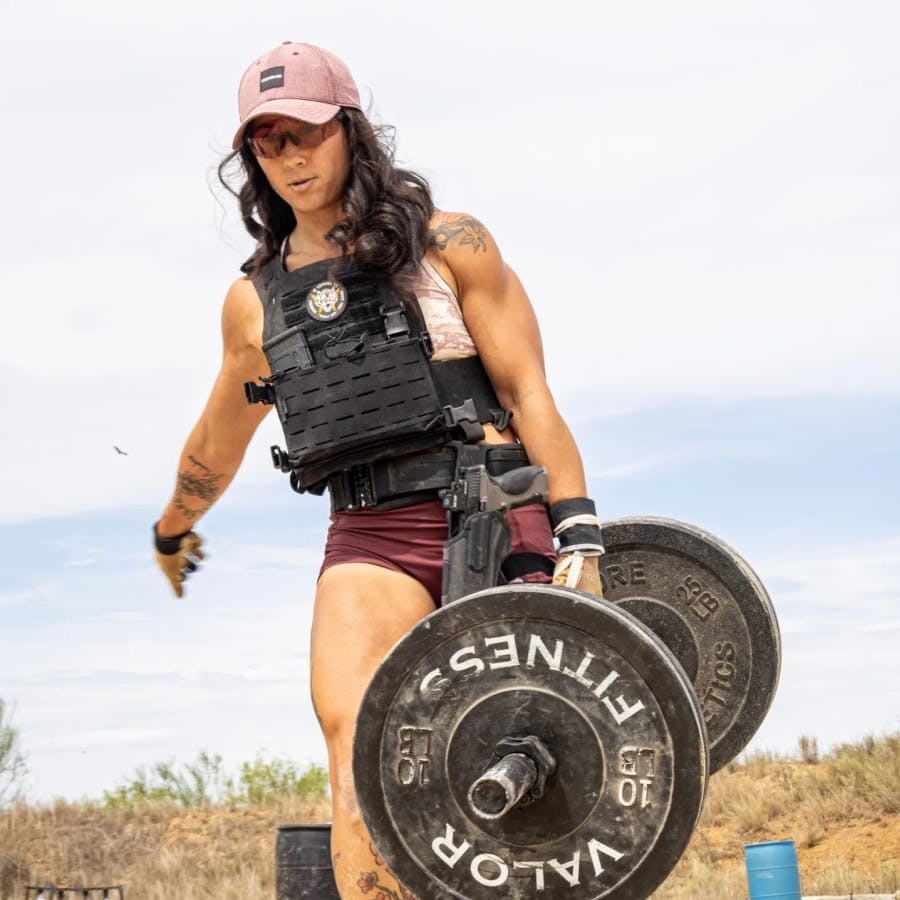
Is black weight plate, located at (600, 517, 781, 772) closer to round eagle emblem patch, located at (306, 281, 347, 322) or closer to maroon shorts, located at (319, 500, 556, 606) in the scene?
maroon shorts, located at (319, 500, 556, 606)

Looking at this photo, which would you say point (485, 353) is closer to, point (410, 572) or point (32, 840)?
point (410, 572)

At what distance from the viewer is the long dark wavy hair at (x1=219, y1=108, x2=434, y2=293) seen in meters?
4.64

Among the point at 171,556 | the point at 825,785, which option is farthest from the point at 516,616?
the point at 825,785

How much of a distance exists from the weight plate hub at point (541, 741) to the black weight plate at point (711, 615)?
177cm

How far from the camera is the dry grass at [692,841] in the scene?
→ 1100cm

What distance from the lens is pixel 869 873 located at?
1060 centimetres

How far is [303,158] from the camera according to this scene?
15.4ft

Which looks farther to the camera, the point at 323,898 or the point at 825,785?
the point at 825,785

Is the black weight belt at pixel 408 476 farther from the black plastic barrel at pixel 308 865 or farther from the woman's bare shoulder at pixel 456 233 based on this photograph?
the black plastic barrel at pixel 308 865

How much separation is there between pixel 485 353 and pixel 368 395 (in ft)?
1.39

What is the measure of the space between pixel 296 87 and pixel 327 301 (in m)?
0.71

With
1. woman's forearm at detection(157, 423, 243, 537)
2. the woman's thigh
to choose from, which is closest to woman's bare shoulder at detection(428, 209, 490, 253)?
the woman's thigh

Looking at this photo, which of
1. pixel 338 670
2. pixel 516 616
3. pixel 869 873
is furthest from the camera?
pixel 869 873

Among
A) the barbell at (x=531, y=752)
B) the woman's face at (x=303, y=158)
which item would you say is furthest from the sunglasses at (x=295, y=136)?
the barbell at (x=531, y=752)
